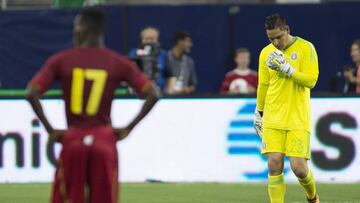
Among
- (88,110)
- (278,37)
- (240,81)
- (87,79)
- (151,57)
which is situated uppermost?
(278,37)

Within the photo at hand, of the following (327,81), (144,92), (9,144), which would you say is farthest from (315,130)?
(144,92)

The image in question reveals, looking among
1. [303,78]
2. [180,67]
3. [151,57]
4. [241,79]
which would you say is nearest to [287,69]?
[303,78]

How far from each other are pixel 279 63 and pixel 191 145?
5.39 m

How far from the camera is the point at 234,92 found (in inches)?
650

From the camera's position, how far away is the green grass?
13.3 metres

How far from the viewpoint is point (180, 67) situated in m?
16.5

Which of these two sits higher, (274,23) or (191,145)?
(274,23)

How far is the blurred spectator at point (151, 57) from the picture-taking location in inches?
621

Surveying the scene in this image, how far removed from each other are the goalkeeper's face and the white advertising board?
4979 mm

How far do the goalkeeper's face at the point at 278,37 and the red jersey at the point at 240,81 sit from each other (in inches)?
221

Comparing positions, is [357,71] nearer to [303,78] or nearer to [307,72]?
[307,72]

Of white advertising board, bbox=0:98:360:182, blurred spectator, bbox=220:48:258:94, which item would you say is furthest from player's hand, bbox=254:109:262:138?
blurred spectator, bbox=220:48:258:94

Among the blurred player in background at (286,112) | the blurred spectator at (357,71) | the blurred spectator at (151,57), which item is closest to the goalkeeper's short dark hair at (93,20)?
the blurred player in background at (286,112)

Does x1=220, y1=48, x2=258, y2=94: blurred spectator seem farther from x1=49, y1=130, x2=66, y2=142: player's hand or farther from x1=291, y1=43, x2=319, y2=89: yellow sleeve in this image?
x1=49, y1=130, x2=66, y2=142: player's hand
